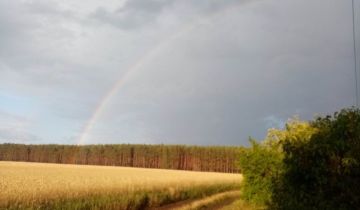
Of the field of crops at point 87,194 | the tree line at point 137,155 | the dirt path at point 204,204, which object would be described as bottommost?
the dirt path at point 204,204

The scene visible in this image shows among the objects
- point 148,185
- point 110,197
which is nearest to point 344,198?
point 110,197

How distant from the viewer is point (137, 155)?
10244 centimetres

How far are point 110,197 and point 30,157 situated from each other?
99094 millimetres

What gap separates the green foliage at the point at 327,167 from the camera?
14.0 meters

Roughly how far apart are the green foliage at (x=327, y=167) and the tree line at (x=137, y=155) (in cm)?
7262

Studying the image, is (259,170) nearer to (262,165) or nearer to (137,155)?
(262,165)

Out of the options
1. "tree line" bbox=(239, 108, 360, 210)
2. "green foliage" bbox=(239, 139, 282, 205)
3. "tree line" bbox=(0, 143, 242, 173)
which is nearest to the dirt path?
"green foliage" bbox=(239, 139, 282, 205)

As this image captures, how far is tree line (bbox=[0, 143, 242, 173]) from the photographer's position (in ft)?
310

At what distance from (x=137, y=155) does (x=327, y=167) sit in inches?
3522

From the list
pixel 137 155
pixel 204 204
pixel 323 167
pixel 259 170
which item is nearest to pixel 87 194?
pixel 204 204

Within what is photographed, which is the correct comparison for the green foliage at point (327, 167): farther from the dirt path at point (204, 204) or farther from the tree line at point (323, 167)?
the dirt path at point (204, 204)

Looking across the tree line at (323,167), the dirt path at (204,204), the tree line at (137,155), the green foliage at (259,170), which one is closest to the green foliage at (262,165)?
the green foliage at (259,170)

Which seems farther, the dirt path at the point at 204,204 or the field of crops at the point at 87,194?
the dirt path at the point at 204,204

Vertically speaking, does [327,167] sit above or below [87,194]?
above
